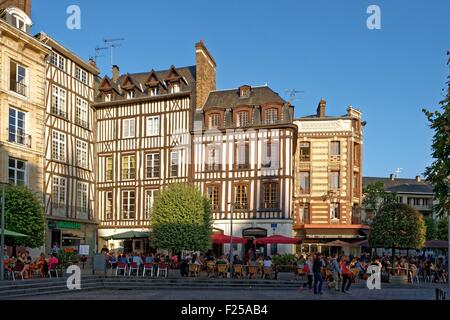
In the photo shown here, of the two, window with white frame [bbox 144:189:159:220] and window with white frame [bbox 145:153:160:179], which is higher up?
window with white frame [bbox 145:153:160:179]

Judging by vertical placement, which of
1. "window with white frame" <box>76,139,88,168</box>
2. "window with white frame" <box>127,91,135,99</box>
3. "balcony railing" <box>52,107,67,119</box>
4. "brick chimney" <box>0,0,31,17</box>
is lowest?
A: "window with white frame" <box>76,139,88,168</box>

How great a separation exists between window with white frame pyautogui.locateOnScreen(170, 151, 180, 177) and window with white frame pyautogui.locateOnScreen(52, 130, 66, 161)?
274 inches

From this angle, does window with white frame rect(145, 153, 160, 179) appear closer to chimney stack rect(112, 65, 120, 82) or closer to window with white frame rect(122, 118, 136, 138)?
window with white frame rect(122, 118, 136, 138)

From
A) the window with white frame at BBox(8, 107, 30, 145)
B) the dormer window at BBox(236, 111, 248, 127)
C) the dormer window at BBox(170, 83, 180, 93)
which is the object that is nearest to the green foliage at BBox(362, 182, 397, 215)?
the dormer window at BBox(236, 111, 248, 127)

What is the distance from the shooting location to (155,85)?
39562 mm

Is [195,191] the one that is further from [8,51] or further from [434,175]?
[434,175]

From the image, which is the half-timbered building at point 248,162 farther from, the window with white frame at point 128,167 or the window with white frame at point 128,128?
the window with white frame at point 128,128

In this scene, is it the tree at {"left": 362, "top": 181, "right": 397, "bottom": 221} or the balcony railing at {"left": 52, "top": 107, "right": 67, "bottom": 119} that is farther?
the tree at {"left": 362, "top": 181, "right": 397, "bottom": 221}

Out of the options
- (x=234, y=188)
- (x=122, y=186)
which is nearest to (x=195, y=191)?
(x=234, y=188)

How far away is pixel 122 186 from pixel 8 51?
44.0 ft

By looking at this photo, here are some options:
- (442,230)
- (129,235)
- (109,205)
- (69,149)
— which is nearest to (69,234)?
(129,235)

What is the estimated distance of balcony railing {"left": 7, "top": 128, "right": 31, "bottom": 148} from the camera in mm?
29641

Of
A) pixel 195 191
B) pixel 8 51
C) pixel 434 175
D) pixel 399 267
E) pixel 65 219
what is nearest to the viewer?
pixel 434 175

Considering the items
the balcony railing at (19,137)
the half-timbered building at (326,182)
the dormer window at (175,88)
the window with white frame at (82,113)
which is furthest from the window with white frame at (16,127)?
the half-timbered building at (326,182)
